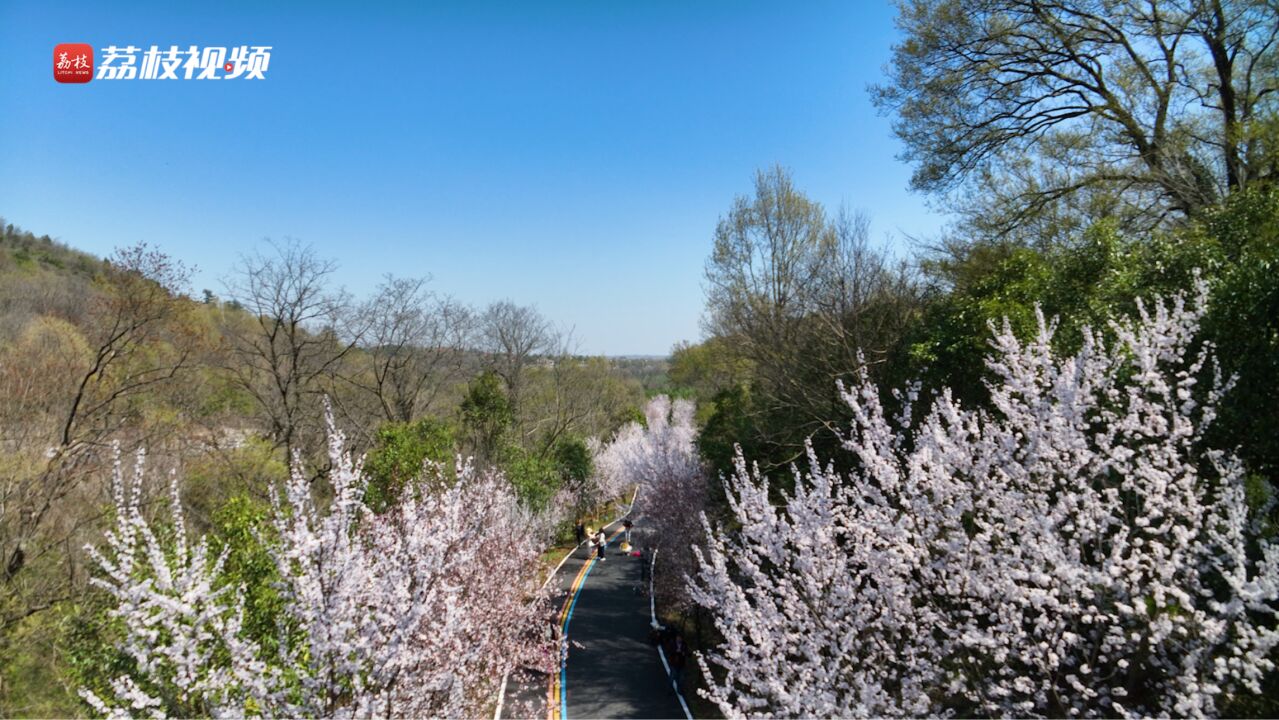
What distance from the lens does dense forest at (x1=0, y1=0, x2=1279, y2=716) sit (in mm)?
4512

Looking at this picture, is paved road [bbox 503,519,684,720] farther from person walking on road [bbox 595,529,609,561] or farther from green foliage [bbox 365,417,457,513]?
green foliage [bbox 365,417,457,513]

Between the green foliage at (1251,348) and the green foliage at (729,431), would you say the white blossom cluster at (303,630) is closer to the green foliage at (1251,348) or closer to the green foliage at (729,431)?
the green foliage at (1251,348)

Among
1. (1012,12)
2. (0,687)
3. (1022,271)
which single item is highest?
(1012,12)

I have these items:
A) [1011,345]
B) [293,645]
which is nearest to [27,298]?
[293,645]

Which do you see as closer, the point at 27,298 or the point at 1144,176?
the point at 1144,176

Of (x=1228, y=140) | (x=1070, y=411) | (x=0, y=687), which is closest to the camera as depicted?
(x=1070, y=411)

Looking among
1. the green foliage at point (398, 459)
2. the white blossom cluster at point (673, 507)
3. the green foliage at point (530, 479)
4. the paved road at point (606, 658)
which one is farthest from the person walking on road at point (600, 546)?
the green foliage at point (398, 459)

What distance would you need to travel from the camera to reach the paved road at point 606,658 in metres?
13.3

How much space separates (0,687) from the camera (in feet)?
28.5

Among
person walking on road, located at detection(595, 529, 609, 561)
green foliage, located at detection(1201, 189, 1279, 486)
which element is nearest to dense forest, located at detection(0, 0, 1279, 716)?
green foliage, located at detection(1201, 189, 1279, 486)

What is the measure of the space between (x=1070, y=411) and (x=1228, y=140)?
8.89 metres

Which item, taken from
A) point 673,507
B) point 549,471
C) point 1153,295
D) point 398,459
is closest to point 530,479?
point 549,471

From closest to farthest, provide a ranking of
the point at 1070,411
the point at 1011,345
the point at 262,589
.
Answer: the point at 1070,411 → the point at 1011,345 → the point at 262,589

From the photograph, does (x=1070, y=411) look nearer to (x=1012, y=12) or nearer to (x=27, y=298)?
(x=1012, y=12)
